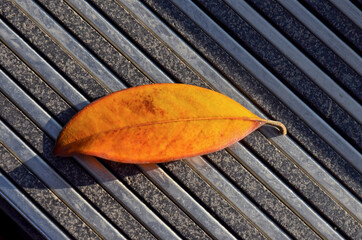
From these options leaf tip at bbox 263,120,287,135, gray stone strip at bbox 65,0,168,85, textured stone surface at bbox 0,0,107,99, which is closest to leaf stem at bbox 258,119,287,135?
leaf tip at bbox 263,120,287,135

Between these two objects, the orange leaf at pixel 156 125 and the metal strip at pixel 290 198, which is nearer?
the orange leaf at pixel 156 125

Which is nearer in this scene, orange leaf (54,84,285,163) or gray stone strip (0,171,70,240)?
orange leaf (54,84,285,163)

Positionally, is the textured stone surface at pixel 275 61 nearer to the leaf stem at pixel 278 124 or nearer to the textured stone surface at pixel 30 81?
the leaf stem at pixel 278 124

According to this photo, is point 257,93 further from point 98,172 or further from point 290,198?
point 98,172

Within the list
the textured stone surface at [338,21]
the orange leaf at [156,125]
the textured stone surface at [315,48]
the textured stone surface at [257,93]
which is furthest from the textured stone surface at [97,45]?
the textured stone surface at [338,21]

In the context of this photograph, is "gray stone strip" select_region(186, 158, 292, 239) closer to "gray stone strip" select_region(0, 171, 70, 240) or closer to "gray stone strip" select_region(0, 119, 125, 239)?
"gray stone strip" select_region(0, 119, 125, 239)

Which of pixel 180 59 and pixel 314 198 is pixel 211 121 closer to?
pixel 180 59

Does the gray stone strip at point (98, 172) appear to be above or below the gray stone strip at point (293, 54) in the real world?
below

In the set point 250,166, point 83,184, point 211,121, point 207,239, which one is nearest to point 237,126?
point 211,121
